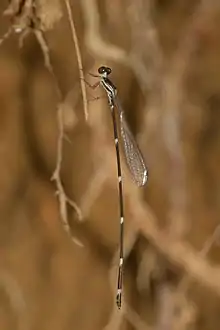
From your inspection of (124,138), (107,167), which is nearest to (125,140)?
(124,138)

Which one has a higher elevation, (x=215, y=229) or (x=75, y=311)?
(x=215, y=229)

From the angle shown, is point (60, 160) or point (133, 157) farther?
point (60, 160)

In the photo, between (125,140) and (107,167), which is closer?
(125,140)

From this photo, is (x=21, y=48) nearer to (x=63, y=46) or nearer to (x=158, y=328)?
(x=63, y=46)

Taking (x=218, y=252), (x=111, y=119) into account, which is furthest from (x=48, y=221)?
(x=218, y=252)

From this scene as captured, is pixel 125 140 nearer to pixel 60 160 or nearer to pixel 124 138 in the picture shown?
pixel 124 138
